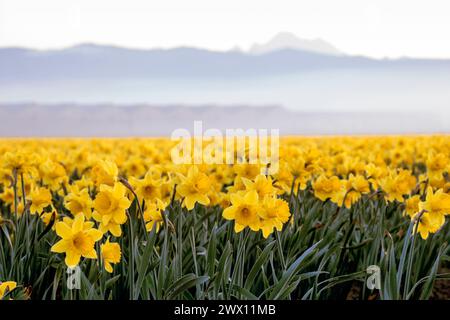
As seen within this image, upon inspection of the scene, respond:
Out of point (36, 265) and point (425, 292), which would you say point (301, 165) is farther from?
point (36, 265)

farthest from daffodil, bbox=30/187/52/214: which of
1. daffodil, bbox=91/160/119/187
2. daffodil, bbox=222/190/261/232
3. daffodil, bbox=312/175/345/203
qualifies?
daffodil, bbox=312/175/345/203

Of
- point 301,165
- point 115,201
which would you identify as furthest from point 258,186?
point 301,165

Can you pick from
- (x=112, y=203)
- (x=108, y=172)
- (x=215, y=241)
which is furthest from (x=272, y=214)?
(x=108, y=172)

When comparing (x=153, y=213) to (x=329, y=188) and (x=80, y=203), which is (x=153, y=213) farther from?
(x=329, y=188)

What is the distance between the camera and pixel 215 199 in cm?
355

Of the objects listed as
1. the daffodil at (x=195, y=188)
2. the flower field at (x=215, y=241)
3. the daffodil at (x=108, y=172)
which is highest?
the daffodil at (x=108, y=172)

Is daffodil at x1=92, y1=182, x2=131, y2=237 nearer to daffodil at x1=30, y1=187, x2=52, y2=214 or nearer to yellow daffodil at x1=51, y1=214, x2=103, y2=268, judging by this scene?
yellow daffodil at x1=51, y1=214, x2=103, y2=268

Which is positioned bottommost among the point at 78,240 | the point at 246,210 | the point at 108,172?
the point at 78,240

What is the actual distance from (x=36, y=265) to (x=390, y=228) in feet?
7.21

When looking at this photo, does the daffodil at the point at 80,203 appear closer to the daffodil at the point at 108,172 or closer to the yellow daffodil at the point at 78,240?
the daffodil at the point at 108,172

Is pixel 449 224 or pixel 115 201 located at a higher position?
pixel 115 201

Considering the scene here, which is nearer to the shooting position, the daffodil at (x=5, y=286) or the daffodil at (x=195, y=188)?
the daffodil at (x=5, y=286)

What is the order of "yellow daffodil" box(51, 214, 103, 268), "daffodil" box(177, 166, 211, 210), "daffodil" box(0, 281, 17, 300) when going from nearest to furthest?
Answer: "daffodil" box(0, 281, 17, 300) → "yellow daffodil" box(51, 214, 103, 268) → "daffodil" box(177, 166, 211, 210)

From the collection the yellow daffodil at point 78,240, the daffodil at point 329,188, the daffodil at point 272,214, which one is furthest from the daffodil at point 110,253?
the daffodil at point 329,188
